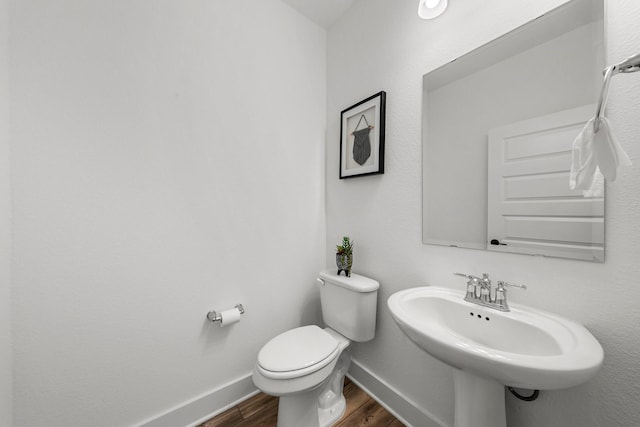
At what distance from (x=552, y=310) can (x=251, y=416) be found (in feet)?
4.88

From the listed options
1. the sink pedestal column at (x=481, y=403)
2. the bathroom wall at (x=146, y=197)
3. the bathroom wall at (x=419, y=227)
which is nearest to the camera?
the bathroom wall at (x=419, y=227)

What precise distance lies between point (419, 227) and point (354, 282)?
47 centimetres

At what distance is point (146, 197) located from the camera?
3.63ft

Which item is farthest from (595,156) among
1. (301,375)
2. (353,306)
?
(301,375)

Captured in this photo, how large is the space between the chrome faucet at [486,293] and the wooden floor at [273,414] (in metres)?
0.85

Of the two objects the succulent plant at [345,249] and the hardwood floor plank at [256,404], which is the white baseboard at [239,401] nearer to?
the hardwood floor plank at [256,404]

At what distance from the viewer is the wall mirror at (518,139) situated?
758 mm

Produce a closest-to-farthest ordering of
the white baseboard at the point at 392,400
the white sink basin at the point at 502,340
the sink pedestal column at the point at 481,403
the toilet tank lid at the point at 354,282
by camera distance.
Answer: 1. the white sink basin at the point at 502,340
2. the sink pedestal column at the point at 481,403
3. the white baseboard at the point at 392,400
4. the toilet tank lid at the point at 354,282

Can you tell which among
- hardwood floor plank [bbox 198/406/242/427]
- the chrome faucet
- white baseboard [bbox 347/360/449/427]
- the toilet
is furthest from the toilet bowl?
the chrome faucet

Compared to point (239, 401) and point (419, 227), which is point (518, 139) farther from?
point (239, 401)

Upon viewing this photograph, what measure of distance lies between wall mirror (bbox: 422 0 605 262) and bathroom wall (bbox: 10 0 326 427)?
900 mm

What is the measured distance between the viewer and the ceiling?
1.53 m

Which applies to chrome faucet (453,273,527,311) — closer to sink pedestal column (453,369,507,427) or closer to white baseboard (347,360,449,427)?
sink pedestal column (453,369,507,427)

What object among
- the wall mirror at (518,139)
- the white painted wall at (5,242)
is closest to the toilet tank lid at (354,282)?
the wall mirror at (518,139)
